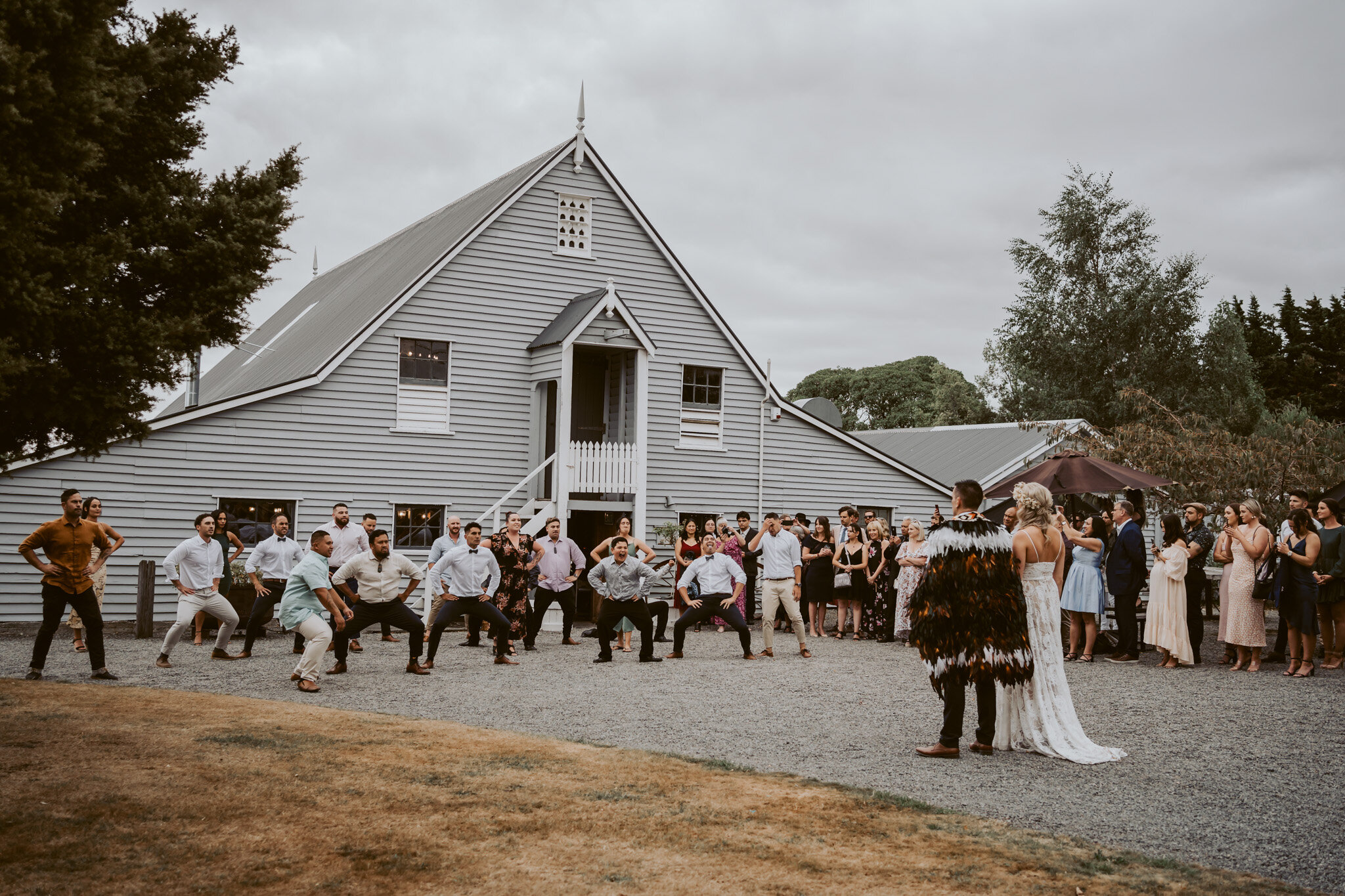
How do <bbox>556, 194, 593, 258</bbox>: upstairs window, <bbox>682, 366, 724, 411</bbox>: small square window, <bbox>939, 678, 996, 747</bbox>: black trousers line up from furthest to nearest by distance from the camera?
<bbox>682, 366, 724, 411</bbox>: small square window < <bbox>556, 194, 593, 258</bbox>: upstairs window < <bbox>939, 678, 996, 747</bbox>: black trousers

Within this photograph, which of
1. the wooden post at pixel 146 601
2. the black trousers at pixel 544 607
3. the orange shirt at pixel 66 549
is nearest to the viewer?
the orange shirt at pixel 66 549

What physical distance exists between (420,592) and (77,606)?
9.37m

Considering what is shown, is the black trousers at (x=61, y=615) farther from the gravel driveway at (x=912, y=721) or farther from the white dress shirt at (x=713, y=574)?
the white dress shirt at (x=713, y=574)

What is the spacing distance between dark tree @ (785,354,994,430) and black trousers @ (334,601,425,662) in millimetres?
57001

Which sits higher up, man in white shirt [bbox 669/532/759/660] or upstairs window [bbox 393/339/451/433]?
upstairs window [bbox 393/339/451/433]

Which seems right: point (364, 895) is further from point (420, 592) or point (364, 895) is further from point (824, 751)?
point (420, 592)

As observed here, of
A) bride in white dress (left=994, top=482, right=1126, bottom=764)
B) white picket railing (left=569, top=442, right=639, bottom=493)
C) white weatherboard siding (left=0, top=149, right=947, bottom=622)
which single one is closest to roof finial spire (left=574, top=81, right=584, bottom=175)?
white weatherboard siding (left=0, top=149, right=947, bottom=622)

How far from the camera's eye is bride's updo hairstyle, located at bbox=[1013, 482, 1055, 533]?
26.5 ft

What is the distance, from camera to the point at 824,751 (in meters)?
8.23

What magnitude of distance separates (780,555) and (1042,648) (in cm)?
737

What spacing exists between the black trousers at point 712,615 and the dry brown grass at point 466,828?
601 centimetres

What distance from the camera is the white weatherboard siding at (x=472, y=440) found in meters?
17.8

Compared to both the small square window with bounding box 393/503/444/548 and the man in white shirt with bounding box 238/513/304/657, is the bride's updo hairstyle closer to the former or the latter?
the man in white shirt with bounding box 238/513/304/657

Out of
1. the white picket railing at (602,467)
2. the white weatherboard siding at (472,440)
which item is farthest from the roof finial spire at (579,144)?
the white picket railing at (602,467)
